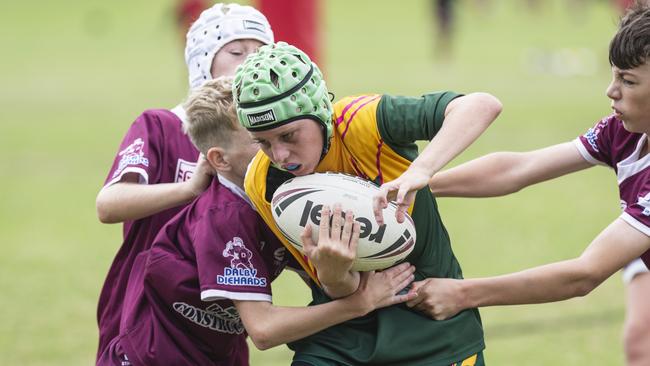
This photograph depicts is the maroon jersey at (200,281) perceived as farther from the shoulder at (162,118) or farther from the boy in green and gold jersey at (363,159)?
the shoulder at (162,118)

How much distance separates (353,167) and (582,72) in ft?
71.8

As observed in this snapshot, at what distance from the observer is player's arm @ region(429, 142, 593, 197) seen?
14.1ft

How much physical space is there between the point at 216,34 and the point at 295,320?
1.52 meters

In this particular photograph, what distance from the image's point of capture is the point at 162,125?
4.49 meters

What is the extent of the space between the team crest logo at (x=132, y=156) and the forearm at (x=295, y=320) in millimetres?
986

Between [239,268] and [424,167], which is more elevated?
[424,167]

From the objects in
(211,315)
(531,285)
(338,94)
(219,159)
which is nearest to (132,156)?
(219,159)

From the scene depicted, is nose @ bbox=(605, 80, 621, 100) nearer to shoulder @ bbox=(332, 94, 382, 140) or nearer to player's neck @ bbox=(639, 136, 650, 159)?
player's neck @ bbox=(639, 136, 650, 159)

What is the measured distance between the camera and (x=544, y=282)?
148 inches

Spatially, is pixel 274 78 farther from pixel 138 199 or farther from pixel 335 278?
pixel 138 199

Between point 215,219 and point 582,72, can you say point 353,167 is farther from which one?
point 582,72

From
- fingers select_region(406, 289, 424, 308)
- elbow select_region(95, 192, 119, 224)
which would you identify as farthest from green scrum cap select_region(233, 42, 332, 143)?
elbow select_region(95, 192, 119, 224)

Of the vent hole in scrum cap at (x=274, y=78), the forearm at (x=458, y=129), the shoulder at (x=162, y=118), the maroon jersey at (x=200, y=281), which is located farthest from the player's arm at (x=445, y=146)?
the shoulder at (x=162, y=118)

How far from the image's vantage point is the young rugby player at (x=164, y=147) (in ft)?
14.1
